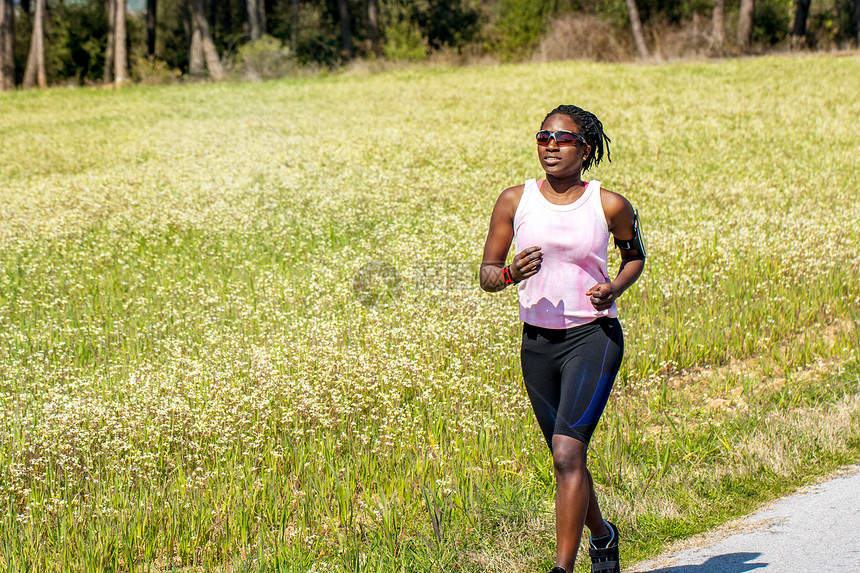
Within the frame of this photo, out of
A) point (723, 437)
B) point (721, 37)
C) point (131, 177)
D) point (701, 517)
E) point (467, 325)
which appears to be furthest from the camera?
point (721, 37)

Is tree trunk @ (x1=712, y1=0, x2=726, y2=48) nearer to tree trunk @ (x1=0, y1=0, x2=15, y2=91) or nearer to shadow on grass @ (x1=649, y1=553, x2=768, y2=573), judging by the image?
tree trunk @ (x1=0, y1=0, x2=15, y2=91)

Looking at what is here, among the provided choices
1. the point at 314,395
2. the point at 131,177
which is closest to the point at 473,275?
the point at 314,395

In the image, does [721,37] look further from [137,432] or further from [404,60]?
[137,432]

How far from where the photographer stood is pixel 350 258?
1026 cm

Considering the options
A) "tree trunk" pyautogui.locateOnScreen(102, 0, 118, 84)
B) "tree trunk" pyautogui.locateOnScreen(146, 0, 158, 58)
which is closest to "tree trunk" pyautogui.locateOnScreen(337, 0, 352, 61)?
"tree trunk" pyautogui.locateOnScreen(146, 0, 158, 58)

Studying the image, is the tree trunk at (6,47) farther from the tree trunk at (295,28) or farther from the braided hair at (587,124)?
the braided hair at (587,124)

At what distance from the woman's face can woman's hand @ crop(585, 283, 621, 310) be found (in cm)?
52

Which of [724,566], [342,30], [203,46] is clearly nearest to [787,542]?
[724,566]

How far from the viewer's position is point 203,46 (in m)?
49.2

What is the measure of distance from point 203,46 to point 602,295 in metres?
48.7

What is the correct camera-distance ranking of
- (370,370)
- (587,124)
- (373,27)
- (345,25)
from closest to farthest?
(587,124) < (370,370) < (345,25) < (373,27)

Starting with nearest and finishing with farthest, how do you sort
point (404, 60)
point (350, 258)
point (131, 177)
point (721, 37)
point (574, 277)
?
point (574, 277)
point (350, 258)
point (131, 177)
point (721, 37)
point (404, 60)

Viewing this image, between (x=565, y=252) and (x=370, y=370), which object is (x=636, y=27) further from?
(x=565, y=252)

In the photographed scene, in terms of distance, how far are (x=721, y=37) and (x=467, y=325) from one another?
37.8m
